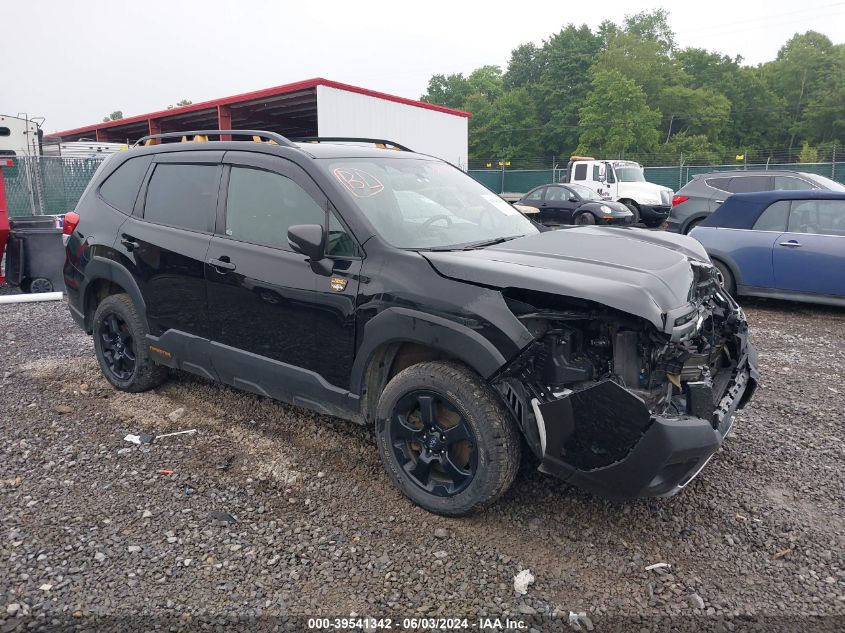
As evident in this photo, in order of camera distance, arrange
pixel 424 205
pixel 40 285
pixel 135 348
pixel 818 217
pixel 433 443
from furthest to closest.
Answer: pixel 40 285
pixel 818 217
pixel 135 348
pixel 424 205
pixel 433 443

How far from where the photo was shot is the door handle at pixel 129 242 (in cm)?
441

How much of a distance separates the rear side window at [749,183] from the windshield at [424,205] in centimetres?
1026

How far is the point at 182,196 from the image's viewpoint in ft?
14.0

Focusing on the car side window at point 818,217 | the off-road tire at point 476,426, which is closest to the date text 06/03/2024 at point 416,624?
the off-road tire at point 476,426

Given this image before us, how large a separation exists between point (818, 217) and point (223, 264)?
679 cm

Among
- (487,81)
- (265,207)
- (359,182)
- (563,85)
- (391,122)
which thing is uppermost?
(487,81)

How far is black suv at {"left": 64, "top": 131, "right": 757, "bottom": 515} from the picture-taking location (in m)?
2.73

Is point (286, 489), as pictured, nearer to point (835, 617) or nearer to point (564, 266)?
point (564, 266)

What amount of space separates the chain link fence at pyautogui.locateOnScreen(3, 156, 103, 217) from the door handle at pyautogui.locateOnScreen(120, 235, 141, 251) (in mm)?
11640

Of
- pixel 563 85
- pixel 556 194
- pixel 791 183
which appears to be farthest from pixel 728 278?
pixel 563 85

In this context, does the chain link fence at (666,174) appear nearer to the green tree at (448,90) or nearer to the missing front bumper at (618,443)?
the missing front bumper at (618,443)

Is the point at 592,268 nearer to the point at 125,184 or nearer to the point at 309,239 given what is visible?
the point at 309,239

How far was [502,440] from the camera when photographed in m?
2.86

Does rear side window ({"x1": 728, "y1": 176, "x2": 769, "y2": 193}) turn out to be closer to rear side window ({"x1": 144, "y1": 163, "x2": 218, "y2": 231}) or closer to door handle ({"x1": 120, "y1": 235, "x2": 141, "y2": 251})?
rear side window ({"x1": 144, "y1": 163, "x2": 218, "y2": 231})
